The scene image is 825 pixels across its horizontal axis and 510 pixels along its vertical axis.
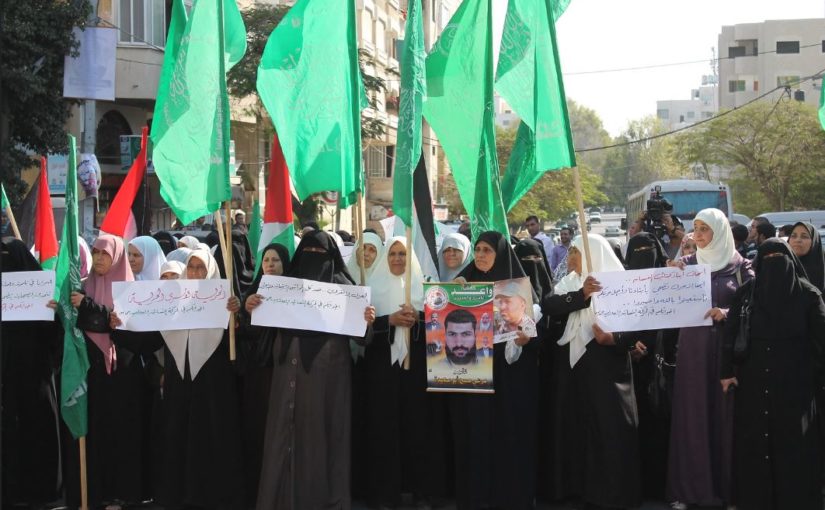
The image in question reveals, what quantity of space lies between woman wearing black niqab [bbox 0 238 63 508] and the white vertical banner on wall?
965 cm

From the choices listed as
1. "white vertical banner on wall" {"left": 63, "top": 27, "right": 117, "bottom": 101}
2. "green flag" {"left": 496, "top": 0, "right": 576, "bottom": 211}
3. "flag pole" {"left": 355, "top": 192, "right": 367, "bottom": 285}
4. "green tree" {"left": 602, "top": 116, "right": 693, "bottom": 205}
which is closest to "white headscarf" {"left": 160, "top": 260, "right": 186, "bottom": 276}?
"flag pole" {"left": 355, "top": 192, "right": 367, "bottom": 285}

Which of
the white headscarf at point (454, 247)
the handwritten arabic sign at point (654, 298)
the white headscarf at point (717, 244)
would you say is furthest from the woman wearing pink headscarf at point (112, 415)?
the white headscarf at point (717, 244)

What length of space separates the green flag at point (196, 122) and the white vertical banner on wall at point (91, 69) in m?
9.96

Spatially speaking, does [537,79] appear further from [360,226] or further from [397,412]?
[397,412]

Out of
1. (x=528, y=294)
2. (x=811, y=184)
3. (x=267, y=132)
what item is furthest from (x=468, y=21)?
(x=811, y=184)

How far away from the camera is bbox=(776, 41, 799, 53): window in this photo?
6275 centimetres

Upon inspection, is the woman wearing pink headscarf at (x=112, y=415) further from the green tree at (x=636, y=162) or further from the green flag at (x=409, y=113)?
the green tree at (x=636, y=162)

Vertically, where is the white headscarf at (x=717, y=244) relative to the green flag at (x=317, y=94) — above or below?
below

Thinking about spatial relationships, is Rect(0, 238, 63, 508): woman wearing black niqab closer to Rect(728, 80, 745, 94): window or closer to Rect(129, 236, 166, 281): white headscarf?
Rect(129, 236, 166, 281): white headscarf

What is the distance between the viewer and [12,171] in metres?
14.2

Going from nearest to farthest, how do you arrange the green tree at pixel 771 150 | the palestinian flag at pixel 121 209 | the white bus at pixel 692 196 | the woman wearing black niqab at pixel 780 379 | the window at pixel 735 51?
the woman wearing black niqab at pixel 780 379
the palestinian flag at pixel 121 209
the white bus at pixel 692 196
the green tree at pixel 771 150
the window at pixel 735 51

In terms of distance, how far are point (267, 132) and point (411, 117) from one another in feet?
67.7

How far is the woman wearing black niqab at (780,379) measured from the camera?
5492 millimetres

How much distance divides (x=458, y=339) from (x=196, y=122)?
77.3 inches
